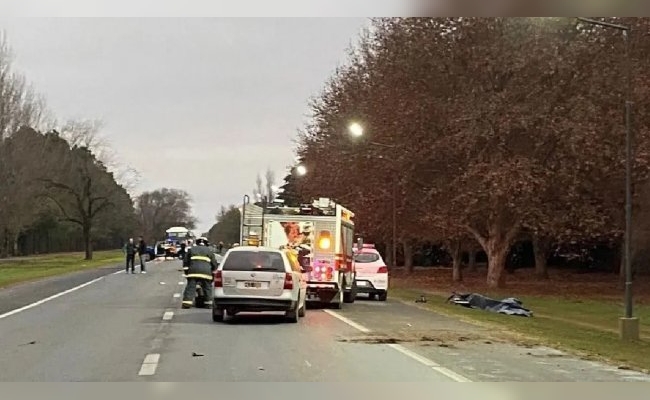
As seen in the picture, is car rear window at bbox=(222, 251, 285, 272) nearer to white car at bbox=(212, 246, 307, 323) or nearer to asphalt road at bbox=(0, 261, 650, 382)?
white car at bbox=(212, 246, 307, 323)

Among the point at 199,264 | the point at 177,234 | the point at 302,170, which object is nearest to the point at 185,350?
the point at 199,264

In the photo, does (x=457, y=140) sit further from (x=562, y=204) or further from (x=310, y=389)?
(x=310, y=389)

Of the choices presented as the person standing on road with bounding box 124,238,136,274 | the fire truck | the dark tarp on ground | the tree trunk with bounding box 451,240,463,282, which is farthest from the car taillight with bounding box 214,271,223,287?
the tree trunk with bounding box 451,240,463,282

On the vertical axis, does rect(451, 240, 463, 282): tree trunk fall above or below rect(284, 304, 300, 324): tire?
above

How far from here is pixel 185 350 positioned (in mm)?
16422

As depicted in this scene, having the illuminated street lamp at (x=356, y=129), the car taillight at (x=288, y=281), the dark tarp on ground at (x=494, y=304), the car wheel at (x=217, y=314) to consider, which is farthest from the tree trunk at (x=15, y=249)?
the car taillight at (x=288, y=281)

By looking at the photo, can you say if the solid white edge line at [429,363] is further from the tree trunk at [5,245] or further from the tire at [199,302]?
the tree trunk at [5,245]

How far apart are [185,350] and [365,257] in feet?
57.3

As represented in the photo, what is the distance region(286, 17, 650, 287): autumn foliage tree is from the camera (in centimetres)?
3891

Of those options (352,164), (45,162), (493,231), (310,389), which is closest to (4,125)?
(45,162)

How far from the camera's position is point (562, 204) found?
4206 centimetres

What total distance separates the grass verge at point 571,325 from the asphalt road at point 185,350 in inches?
138

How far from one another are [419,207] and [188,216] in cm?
6891

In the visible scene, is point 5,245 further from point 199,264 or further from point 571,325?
point 571,325
